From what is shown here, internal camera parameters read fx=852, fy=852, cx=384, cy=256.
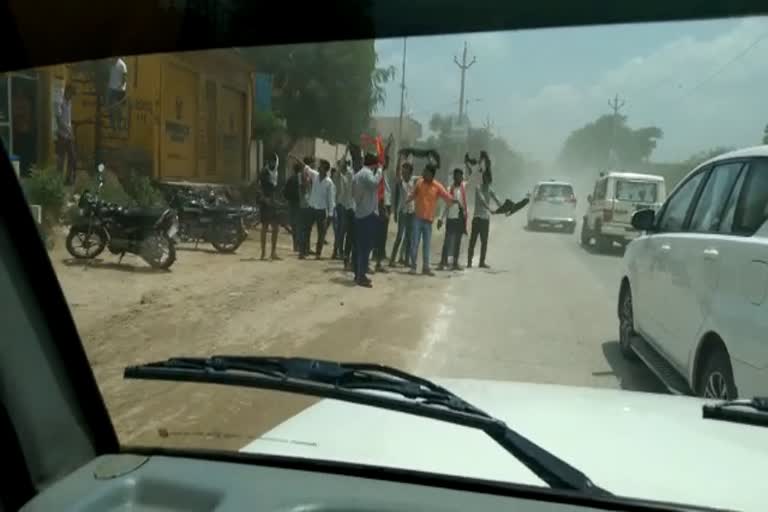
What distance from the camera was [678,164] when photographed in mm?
3637

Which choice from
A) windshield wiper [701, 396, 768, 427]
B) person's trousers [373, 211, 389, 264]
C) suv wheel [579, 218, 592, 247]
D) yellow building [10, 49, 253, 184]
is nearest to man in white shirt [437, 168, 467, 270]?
person's trousers [373, 211, 389, 264]

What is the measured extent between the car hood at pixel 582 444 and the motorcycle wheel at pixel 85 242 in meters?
1.81

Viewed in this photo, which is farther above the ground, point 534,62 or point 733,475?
point 534,62

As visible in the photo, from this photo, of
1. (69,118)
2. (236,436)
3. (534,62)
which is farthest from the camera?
(69,118)

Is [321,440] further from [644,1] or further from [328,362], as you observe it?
[644,1]

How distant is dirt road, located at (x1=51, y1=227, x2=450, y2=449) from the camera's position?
299 cm

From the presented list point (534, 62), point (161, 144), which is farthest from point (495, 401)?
point (161, 144)

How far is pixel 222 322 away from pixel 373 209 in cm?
102

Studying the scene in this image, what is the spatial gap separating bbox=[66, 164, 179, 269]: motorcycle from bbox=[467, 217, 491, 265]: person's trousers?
148 centimetres

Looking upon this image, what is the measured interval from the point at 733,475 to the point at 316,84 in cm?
243

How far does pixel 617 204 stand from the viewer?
4957 millimetres

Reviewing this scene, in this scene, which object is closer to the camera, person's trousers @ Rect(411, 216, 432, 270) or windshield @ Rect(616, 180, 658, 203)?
person's trousers @ Rect(411, 216, 432, 270)

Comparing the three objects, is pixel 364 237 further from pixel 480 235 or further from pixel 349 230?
pixel 480 235

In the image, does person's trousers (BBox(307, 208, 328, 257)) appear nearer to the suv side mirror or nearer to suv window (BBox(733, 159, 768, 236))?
suv window (BBox(733, 159, 768, 236))
